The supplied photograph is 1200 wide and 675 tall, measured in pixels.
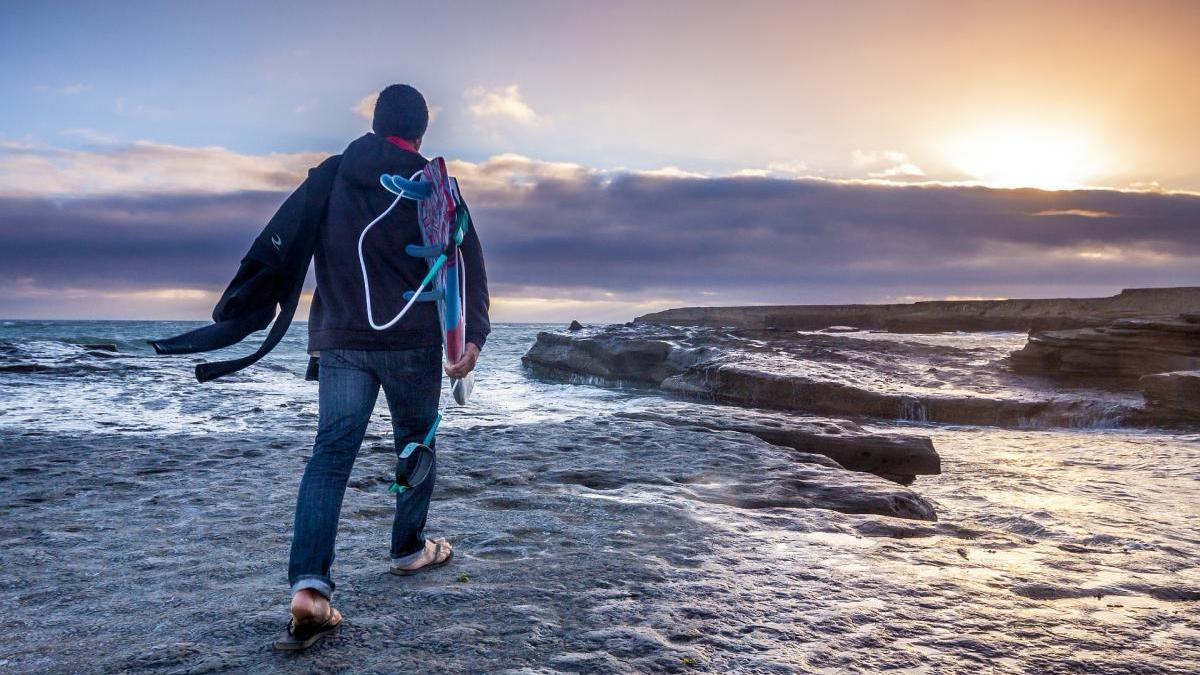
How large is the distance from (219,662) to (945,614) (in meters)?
2.66

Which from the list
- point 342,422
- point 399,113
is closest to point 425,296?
point 342,422

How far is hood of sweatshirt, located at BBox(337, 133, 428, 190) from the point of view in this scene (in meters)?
2.97

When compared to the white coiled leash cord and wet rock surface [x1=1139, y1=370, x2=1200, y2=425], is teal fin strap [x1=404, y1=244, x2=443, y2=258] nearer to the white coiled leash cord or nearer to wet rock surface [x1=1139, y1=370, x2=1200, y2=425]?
the white coiled leash cord

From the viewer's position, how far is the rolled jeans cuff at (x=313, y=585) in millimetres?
2633

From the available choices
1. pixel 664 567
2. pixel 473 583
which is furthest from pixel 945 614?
pixel 473 583

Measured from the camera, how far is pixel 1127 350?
47.1ft

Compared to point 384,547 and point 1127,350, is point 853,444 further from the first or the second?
point 1127,350

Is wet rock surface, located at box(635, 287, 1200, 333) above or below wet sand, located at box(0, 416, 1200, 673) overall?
above

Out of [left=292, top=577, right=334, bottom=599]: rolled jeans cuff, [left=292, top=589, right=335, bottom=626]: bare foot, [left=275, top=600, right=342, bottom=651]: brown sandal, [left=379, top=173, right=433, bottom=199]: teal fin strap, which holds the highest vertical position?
[left=379, top=173, right=433, bottom=199]: teal fin strap

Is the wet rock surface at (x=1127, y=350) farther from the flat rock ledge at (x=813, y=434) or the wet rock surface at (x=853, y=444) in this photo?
the wet rock surface at (x=853, y=444)

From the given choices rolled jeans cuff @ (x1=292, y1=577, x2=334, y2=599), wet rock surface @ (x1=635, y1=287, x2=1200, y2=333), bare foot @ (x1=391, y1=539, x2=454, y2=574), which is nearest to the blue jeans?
rolled jeans cuff @ (x1=292, y1=577, x2=334, y2=599)

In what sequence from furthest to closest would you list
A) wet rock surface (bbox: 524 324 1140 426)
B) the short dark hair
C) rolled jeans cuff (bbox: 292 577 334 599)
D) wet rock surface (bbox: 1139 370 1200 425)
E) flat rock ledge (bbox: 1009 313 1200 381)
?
flat rock ledge (bbox: 1009 313 1200 381), wet rock surface (bbox: 524 324 1140 426), wet rock surface (bbox: 1139 370 1200 425), the short dark hair, rolled jeans cuff (bbox: 292 577 334 599)

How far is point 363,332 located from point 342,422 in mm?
364

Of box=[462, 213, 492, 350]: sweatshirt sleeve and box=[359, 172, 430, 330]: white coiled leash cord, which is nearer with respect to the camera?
box=[359, 172, 430, 330]: white coiled leash cord
